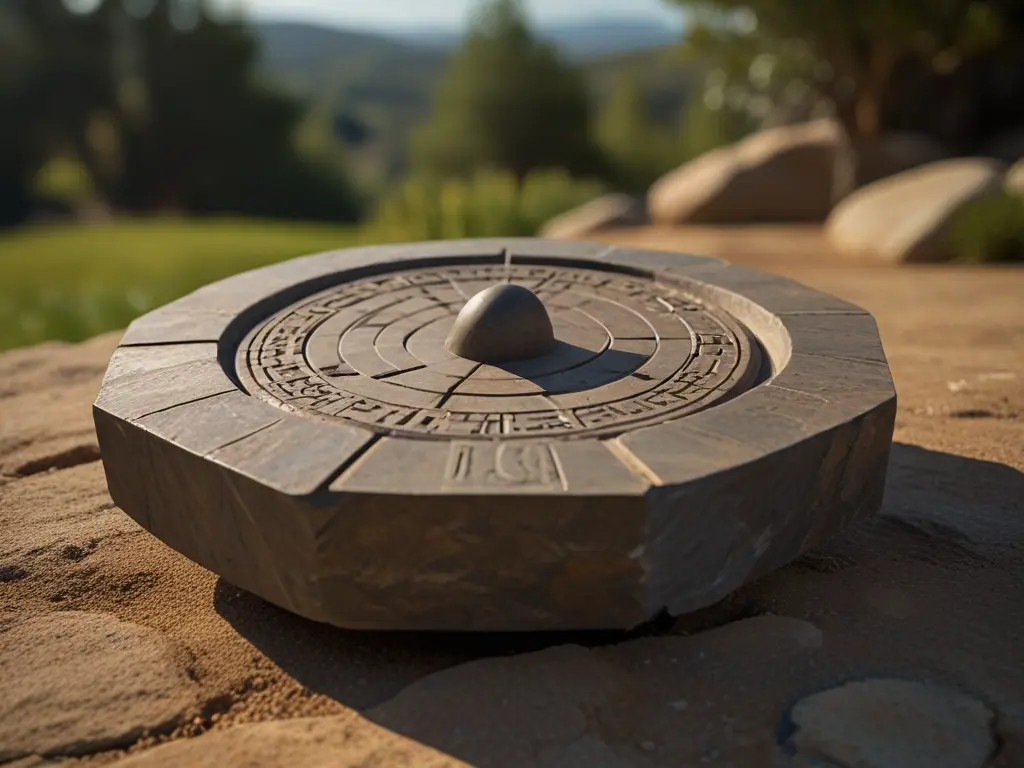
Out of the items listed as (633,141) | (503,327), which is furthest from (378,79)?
(503,327)

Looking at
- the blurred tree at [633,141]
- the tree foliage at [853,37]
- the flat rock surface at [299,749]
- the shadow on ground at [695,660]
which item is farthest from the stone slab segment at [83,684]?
the blurred tree at [633,141]

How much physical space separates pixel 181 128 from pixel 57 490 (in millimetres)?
25842

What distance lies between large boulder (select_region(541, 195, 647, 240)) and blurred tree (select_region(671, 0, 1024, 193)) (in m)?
2.15

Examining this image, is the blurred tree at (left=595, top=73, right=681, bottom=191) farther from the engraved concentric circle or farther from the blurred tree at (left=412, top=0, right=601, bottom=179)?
the engraved concentric circle

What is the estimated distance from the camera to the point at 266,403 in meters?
3.19

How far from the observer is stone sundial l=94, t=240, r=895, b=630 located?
2594 mm

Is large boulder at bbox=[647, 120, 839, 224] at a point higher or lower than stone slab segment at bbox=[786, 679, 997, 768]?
higher

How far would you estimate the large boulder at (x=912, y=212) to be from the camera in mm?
8500

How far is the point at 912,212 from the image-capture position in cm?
899

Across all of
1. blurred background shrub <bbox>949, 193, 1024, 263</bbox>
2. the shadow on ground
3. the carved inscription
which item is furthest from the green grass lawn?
blurred background shrub <bbox>949, 193, 1024, 263</bbox>

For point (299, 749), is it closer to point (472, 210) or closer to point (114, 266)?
point (472, 210)

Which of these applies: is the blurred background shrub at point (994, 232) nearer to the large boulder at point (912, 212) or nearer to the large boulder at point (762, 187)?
the large boulder at point (912, 212)

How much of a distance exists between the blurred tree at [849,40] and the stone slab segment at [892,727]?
28.2 ft

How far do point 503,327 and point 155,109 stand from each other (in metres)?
27.0
